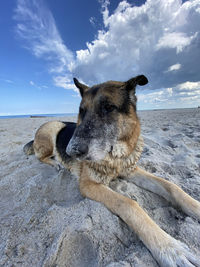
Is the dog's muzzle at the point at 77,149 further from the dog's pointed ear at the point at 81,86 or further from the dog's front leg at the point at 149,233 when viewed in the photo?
the dog's pointed ear at the point at 81,86

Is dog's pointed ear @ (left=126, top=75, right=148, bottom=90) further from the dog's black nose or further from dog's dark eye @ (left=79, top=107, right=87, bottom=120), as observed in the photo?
the dog's black nose

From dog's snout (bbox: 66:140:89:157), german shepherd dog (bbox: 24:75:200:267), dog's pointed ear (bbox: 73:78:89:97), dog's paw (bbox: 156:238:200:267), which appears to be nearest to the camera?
dog's paw (bbox: 156:238:200:267)

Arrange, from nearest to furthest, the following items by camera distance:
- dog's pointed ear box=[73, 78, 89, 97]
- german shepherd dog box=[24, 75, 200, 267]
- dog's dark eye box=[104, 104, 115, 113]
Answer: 1. german shepherd dog box=[24, 75, 200, 267]
2. dog's dark eye box=[104, 104, 115, 113]
3. dog's pointed ear box=[73, 78, 89, 97]

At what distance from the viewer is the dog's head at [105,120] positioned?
1.80 metres

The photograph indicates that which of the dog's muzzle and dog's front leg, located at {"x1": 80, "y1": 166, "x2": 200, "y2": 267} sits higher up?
the dog's muzzle

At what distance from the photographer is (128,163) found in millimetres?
2400

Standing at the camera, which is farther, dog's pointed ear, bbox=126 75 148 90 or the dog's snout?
dog's pointed ear, bbox=126 75 148 90

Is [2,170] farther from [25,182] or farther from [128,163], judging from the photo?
[128,163]

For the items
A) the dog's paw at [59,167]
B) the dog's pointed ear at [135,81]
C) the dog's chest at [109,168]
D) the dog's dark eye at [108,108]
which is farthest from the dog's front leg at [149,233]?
the dog's pointed ear at [135,81]

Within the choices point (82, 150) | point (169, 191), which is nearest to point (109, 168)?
point (82, 150)

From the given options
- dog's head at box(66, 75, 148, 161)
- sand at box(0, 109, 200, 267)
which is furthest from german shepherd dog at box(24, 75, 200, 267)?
sand at box(0, 109, 200, 267)

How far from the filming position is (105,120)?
6.77 feet

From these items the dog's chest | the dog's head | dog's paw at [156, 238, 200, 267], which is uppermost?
the dog's head

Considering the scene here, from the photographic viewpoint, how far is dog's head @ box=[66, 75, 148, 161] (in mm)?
1804
